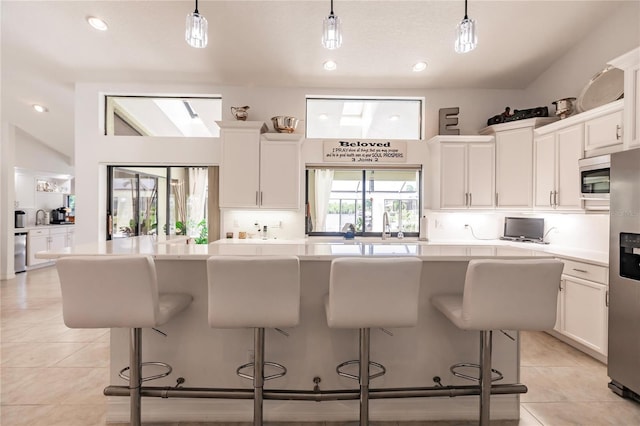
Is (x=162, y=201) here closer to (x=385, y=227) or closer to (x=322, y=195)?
(x=322, y=195)

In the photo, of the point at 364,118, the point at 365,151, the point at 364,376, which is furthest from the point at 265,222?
the point at 364,376

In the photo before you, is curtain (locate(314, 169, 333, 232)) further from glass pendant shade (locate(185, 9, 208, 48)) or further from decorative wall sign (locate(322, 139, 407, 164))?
glass pendant shade (locate(185, 9, 208, 48))

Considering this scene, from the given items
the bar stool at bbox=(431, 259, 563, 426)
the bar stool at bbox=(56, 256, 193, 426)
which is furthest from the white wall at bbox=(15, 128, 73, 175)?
the bar stool at bbox=(431, 259, 563, 426)

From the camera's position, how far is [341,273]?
5.62ft

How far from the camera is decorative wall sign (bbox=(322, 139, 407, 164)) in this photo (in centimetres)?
490

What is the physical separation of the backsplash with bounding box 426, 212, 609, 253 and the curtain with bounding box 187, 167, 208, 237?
11.1ft

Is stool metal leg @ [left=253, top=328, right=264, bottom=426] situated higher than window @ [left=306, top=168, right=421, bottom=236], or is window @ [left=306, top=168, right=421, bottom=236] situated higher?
window @ [left=306, top=168, right=421, bottom=236]

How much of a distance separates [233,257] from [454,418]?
1822 millimetres

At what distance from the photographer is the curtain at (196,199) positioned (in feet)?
16.3

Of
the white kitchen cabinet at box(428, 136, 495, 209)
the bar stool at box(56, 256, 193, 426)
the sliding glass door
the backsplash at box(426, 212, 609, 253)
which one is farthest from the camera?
the sliding glass door

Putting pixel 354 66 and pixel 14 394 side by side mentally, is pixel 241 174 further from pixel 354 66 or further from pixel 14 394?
pixel 14 394

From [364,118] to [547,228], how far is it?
2875 millimetres

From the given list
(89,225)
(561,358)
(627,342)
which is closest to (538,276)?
(627,342)

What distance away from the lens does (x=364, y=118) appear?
5043mm
